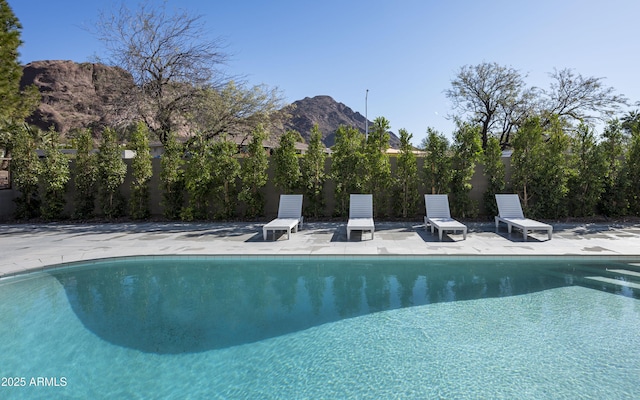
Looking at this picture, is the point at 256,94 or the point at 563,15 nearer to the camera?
the point at 563,15

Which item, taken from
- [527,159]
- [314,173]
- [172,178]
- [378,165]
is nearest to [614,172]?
[527,159]

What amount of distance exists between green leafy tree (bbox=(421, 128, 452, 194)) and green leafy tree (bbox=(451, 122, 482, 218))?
0.28 m

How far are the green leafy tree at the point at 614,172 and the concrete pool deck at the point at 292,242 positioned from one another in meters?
1.05

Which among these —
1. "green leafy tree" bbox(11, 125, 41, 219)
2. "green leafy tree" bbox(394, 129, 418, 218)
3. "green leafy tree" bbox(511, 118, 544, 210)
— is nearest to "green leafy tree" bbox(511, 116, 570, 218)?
"green leafy tree" bbox(511, 118, 544, 210)

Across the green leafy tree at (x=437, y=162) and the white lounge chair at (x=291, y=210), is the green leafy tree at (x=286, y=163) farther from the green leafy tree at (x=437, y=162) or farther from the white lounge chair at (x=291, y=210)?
the green leafy tree at (x=437, y=162)

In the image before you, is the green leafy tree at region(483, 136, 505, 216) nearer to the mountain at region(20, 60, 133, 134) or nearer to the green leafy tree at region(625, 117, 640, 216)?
the green leafy tree at region(625, 117, 640, 216)

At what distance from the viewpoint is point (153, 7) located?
15.9 metres

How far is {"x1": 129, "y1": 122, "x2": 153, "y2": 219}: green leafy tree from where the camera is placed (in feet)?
40.6

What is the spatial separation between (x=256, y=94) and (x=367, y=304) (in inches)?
788

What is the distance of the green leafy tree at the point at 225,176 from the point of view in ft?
39.7

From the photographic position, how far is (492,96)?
2273 centimetres

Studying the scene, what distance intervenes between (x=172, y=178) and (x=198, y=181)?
1.09 meters

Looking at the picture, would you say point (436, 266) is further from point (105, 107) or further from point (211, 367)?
point (105, 107)

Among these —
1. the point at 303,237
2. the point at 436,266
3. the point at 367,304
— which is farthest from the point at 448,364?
the point at 303,237
